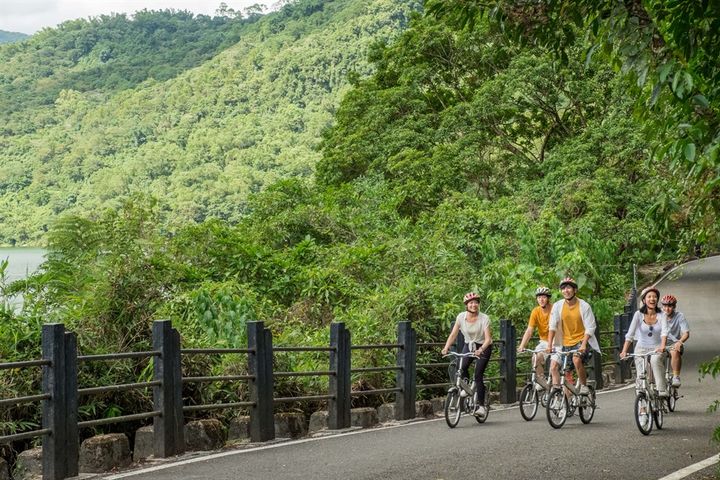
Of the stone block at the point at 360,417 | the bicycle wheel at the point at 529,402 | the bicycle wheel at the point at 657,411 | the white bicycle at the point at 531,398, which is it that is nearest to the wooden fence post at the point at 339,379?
the stone block at the point at 360,417

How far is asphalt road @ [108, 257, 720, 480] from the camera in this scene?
10.0 m

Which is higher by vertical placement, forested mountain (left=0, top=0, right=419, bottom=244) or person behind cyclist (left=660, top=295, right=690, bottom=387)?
forested mountain (left=0, top=0, right=419, bottom=244)

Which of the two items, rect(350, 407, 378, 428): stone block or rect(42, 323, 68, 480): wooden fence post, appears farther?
rect(350, 407, 378, 428): stone block

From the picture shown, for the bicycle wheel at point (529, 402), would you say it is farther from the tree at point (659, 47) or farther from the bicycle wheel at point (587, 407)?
the tree at point (659, 47)

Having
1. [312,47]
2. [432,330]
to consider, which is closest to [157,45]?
[312,47]

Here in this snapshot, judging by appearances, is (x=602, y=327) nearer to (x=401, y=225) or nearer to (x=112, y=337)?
(x=401, y=225)

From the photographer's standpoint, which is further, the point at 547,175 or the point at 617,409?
the point at 547,175

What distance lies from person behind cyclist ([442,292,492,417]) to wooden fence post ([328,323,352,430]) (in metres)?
1.55

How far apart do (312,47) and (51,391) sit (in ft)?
402

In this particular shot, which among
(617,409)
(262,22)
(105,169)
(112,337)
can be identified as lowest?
(617,409)

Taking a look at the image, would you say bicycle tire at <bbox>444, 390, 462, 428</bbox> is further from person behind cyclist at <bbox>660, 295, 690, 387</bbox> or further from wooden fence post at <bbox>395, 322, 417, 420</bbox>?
person behind cyclist at <bbox>660, 295, 690, 387</bbox>

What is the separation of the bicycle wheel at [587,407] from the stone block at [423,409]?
2.71 meters

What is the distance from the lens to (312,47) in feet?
425

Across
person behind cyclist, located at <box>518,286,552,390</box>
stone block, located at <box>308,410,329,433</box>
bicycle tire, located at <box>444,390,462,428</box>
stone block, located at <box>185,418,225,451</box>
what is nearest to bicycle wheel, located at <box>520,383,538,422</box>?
person behind cyclist, located at <box>518,286,552,390</box>
